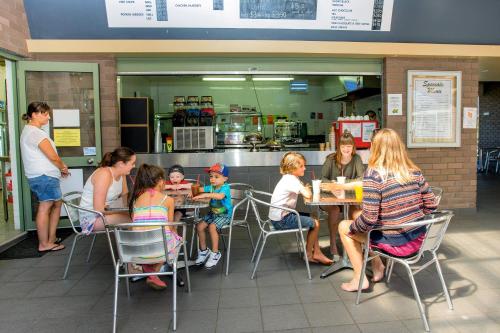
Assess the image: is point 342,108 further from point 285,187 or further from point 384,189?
point 384,189

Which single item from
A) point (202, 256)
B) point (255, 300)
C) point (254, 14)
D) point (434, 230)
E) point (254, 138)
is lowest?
point (255, 300)

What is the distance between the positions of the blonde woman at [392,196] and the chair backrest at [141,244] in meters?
1.32

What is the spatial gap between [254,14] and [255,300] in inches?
143

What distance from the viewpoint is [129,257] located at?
2502mm

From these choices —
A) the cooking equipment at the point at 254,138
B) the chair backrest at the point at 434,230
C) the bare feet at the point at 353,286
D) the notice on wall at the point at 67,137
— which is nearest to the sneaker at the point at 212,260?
the bare feet at the point at 353,286

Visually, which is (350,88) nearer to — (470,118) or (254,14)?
(470,118)

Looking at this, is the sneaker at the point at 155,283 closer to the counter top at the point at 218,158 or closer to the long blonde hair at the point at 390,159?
the long blonde hair at the point at 390,159

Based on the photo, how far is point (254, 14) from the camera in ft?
16.6

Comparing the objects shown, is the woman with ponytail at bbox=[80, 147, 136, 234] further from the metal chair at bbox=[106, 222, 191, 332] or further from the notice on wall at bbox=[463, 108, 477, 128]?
the notice on wall at bbox=[463, 108, 477, 128]

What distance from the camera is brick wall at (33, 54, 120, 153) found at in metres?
5.17

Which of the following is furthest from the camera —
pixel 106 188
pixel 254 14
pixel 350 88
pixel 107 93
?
pixel 350 88

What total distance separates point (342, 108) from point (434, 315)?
6351mm

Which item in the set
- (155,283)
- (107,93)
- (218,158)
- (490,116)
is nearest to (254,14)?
(218,158)

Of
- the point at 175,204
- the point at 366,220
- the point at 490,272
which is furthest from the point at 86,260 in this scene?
the point at 490,272
